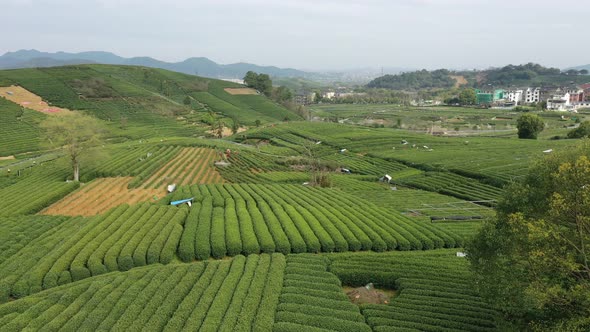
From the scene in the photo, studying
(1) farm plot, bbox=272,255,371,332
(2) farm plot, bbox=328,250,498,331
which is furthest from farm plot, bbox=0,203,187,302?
(2) farm plot, bbox=328,250,498,331

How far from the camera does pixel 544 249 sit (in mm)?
14648

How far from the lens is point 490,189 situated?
51000 mm

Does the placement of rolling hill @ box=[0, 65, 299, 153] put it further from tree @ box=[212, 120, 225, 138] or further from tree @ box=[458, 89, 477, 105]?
tree @ box=[458, 89, 477, 105]

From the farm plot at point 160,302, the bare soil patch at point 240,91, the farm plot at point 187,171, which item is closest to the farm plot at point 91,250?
the farm plot at point 160,302

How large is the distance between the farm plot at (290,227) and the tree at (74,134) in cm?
1787

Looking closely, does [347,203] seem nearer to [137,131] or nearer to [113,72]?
[137,131]

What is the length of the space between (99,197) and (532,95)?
19448cm

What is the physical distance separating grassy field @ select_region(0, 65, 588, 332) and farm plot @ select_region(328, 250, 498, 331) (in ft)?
0.30

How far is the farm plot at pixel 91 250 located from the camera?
23.3m

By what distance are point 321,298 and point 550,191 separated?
12.3 metres

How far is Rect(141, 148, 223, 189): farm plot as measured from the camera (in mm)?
50200

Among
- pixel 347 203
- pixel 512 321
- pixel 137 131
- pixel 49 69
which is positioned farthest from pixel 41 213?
pixel 49 69

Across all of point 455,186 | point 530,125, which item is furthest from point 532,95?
point 455,186

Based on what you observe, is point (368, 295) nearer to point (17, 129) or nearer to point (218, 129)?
point (218, 129)
